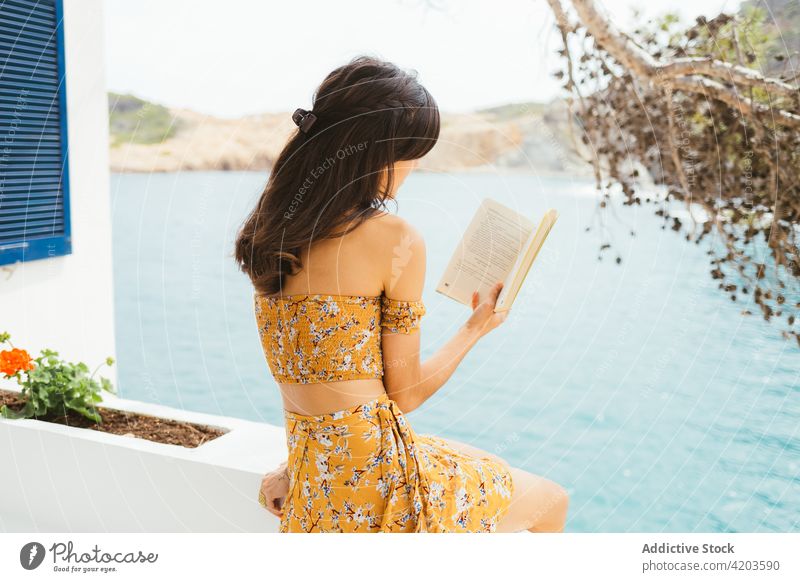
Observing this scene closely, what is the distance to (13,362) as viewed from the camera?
2.06 meters

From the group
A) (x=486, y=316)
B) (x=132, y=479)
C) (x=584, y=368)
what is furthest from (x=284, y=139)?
(x=584, y=368)

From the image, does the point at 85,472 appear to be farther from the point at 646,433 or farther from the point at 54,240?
the point at 646,433

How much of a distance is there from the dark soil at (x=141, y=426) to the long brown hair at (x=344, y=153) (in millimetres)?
967

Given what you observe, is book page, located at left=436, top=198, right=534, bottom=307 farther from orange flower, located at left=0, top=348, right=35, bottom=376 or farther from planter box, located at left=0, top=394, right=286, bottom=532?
orange flower, located at left=0, top=348, right=35, bottom=376

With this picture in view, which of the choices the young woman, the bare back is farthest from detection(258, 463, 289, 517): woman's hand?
the bare back

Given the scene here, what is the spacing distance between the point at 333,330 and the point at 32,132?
1.77m

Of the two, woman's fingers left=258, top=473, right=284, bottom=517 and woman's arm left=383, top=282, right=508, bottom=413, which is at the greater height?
woman's arm left=383, top=282, right=508, bottom=413

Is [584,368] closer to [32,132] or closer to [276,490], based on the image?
[32,132]

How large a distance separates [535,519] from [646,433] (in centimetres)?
404

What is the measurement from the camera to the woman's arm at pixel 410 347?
114 cm

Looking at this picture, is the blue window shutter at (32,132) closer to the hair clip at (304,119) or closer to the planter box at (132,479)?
the planter box at (132,479)

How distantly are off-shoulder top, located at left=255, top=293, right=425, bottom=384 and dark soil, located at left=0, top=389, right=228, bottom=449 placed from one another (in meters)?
0.91

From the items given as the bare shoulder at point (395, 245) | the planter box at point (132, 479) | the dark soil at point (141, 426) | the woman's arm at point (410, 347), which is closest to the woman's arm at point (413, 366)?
the woman's arm at point (410, 347)

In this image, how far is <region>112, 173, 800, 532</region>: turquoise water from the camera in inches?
156
